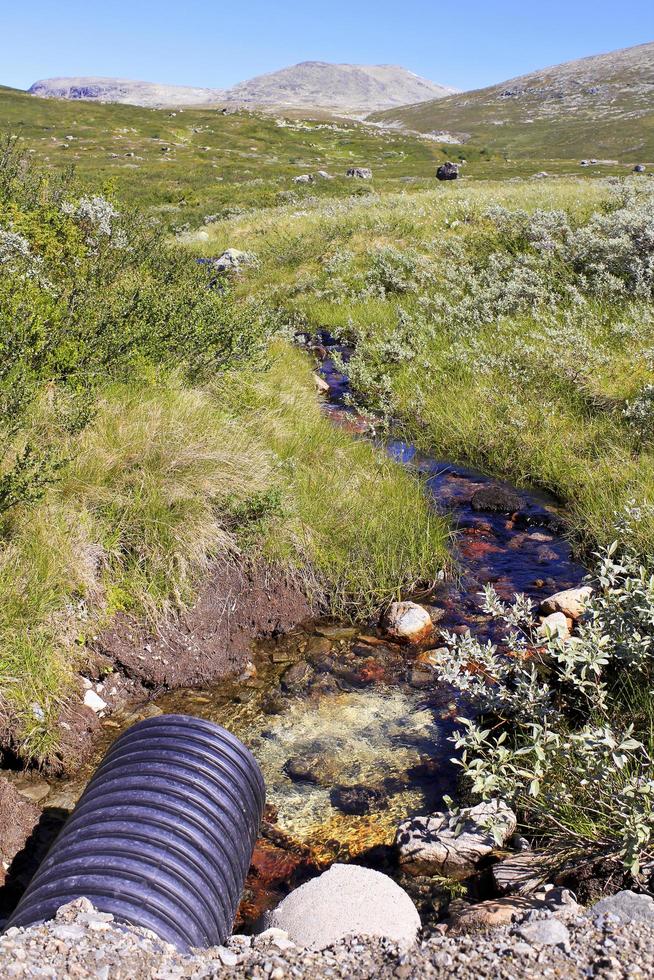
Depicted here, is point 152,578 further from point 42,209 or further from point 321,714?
point 42,209

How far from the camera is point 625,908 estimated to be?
9.46ft

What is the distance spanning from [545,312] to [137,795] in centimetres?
1128

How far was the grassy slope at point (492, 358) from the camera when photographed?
870cm

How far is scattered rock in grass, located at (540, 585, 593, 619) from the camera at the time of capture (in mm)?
6031

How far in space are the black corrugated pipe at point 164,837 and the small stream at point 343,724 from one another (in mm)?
428

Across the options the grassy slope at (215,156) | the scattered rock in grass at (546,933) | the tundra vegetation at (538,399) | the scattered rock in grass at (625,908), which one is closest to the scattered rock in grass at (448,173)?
the grassy slope at (215,156)

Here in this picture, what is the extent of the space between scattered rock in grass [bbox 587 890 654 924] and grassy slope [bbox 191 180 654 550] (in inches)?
161

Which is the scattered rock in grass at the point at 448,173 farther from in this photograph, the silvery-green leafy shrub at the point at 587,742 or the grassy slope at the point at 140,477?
the silvery-green leafy shrub at the point at 587,742

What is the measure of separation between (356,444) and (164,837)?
6.13 metres

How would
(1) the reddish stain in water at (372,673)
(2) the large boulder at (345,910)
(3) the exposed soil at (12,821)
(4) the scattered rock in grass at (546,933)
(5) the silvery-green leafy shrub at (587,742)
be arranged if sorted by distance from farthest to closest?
(1) the reddish stain in water at (372,673), (3) the exposed soil at (12,821), (5) the silvery-green leafy shrub at (587,742), (2) the large boulder at (345,910), (4) the scattered rock in grass at (546,933)

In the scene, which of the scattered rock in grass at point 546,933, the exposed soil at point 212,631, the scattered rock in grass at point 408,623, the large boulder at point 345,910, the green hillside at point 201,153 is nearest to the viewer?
the scattered rock in grass at point 546,933

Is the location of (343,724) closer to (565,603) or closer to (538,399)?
(565,603)

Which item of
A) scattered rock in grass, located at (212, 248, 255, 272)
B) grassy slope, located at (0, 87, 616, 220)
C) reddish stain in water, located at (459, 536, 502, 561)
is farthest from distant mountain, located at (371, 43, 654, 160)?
reddish stain in water, located at (459, 536, 502, 561)

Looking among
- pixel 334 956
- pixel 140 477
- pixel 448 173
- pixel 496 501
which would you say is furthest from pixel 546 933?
pixel 448 173
